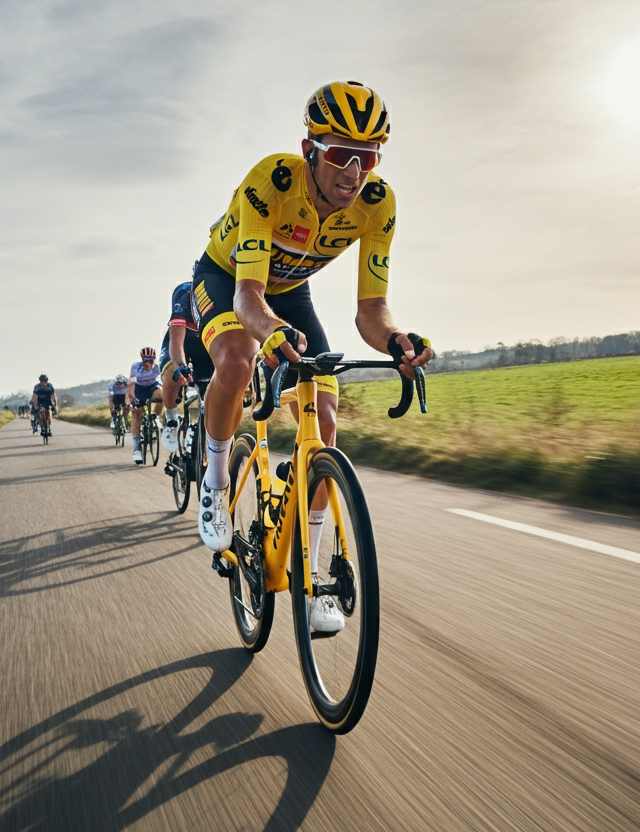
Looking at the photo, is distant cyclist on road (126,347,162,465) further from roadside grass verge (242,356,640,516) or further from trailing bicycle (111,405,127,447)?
trailing bicycle (111,405,127,447)

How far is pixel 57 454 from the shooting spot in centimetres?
1526

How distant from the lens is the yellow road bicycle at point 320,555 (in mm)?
2055

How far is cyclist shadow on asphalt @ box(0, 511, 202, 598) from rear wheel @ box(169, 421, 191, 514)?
0.67 ft

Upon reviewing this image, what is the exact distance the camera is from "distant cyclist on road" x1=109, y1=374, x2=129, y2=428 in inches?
739

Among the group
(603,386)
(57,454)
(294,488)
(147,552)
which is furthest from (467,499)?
(603,386)

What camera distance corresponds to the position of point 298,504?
246 cm

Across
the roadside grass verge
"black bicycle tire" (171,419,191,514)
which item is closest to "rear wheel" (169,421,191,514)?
"black bicycle tire" (171,419,191,514)

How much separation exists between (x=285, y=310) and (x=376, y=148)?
1.14 meters

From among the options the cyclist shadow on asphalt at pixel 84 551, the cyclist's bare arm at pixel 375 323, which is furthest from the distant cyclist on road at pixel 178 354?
the cyclist's bare arm at pixel 375 323

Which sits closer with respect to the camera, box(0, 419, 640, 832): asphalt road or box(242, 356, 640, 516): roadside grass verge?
box(0, 419, 640, 832): asphalt road

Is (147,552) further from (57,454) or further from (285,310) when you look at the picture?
(57,454)

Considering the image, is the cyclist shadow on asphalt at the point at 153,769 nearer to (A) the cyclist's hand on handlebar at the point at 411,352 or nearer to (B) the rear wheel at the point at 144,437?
(A) the cyclist's hand on handlebar at the point at 411,352

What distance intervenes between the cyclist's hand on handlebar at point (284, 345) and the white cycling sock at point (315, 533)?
59 cm

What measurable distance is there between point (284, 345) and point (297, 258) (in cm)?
107
